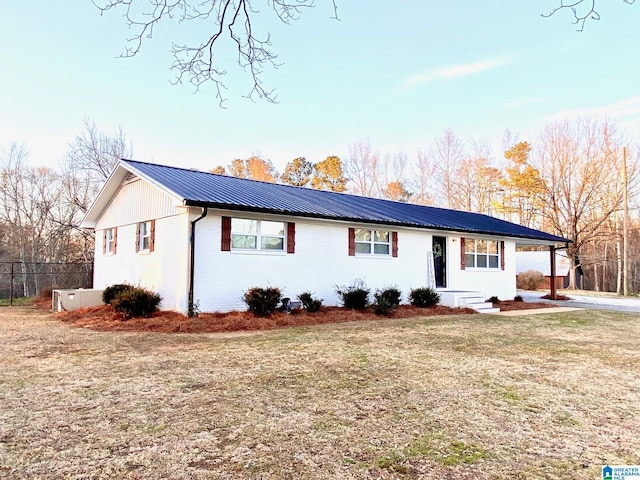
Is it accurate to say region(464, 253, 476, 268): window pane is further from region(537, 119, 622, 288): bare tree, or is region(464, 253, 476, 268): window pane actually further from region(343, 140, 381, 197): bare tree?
region(343, 140, 381, 197): bare tree

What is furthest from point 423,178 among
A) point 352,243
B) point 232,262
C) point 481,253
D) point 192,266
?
point 192,266

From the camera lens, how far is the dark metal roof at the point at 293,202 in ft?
35.5

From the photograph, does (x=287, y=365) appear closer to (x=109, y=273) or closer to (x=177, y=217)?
(x=177, y=217)

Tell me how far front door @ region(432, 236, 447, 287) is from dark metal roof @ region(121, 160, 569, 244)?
27.8 inches

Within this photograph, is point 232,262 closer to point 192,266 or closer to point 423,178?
point 192,266

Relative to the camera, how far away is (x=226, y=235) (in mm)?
10852

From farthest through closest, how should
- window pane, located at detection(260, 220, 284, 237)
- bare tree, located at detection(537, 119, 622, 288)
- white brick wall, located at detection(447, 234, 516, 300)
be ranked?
bare tree, located at detection(537, 119, 622, 288), white brick wall, located at detection(447, 234, 516, 300), window pane, located at detection(260, 220, 284, 237)

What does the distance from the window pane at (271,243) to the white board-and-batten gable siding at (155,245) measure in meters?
2.15

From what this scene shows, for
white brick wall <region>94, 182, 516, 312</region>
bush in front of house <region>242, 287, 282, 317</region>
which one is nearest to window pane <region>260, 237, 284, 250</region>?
white brick wall <region>94, 182, 516, 312</region>

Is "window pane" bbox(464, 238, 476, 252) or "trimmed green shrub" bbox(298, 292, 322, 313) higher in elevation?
"window pane" bbox(464, 238, 476, 252)

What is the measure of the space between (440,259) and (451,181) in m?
18.8

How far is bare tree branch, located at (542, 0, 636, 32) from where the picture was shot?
3.34 metres

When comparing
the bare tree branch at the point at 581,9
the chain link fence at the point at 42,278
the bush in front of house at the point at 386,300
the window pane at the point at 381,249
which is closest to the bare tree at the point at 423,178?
the window pane at the point at 381,249

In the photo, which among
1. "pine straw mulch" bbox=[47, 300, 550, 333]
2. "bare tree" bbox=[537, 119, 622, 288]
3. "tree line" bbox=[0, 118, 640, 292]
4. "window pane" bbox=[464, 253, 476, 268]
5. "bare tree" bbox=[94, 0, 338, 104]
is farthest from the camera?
"bare tree" bbox=[537, 119, 622, 288]
